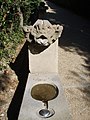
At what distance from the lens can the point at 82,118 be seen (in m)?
4.93

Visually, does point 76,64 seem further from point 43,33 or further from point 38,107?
point 38,107

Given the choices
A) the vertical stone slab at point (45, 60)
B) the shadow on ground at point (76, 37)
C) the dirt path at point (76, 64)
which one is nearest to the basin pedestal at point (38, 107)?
the vertical stone slab at point (45, 60)

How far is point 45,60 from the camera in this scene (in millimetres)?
4977

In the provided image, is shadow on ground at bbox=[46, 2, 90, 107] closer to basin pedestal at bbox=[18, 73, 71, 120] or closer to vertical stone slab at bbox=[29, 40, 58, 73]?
vertical stone slab at bbox=[29, 40, 58, 73]

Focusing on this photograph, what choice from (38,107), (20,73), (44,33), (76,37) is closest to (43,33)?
(44,33)

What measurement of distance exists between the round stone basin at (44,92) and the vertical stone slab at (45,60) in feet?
1.31

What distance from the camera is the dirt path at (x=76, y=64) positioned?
5356 mm

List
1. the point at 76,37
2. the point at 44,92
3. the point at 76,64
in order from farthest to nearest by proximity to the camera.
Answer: the point at 76,37 → the point at 76,64 → the point at 44,92

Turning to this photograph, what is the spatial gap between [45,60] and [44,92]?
66cm

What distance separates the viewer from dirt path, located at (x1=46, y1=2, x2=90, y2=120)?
5.36 meters

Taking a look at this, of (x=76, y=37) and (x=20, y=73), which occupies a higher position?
(x=20, y=73)

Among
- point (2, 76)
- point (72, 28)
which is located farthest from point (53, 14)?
point (2, 76)

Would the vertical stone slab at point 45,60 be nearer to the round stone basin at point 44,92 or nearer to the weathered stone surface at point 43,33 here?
the weathered stone surface at point 43,33

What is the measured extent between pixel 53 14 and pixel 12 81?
7.99 metres
